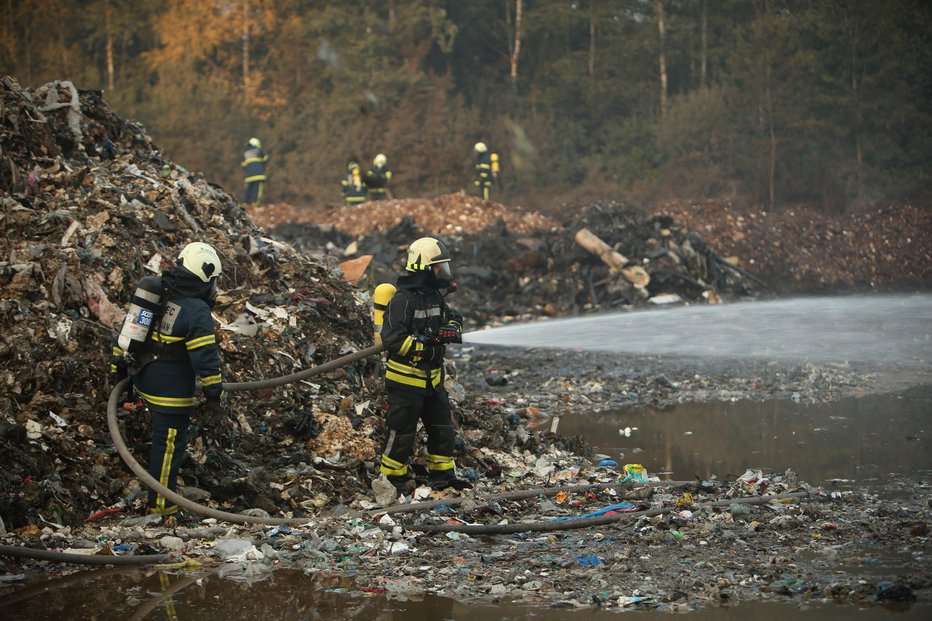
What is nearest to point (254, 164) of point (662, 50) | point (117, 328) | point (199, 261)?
point (117, 328)

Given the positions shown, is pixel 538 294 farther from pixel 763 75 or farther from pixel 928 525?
pixel 763 75

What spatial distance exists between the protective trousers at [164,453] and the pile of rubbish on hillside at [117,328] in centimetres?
28

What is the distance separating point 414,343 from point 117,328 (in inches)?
93.7

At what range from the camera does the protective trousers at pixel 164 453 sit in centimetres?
644

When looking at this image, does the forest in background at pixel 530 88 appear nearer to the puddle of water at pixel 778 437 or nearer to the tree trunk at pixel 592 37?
the tree trunk at pixel 592 37

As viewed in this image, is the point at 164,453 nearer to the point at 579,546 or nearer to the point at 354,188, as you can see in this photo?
the point at 579,546

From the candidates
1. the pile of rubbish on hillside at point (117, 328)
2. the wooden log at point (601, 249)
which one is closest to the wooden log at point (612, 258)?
the wooden log at point (601, 249)

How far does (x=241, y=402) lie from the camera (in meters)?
7.78

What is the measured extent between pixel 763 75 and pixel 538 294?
16216mm

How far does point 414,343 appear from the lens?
278 inches

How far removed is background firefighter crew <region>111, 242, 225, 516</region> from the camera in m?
6.33

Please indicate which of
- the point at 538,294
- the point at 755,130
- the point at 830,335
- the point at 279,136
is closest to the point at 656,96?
the point at 755,130

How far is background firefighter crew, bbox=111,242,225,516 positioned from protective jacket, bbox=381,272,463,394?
50.6 inches

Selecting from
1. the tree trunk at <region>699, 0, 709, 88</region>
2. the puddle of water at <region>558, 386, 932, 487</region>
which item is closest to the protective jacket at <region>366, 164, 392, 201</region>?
the tree trunk at <region>699, 0, 709, 88</region>
